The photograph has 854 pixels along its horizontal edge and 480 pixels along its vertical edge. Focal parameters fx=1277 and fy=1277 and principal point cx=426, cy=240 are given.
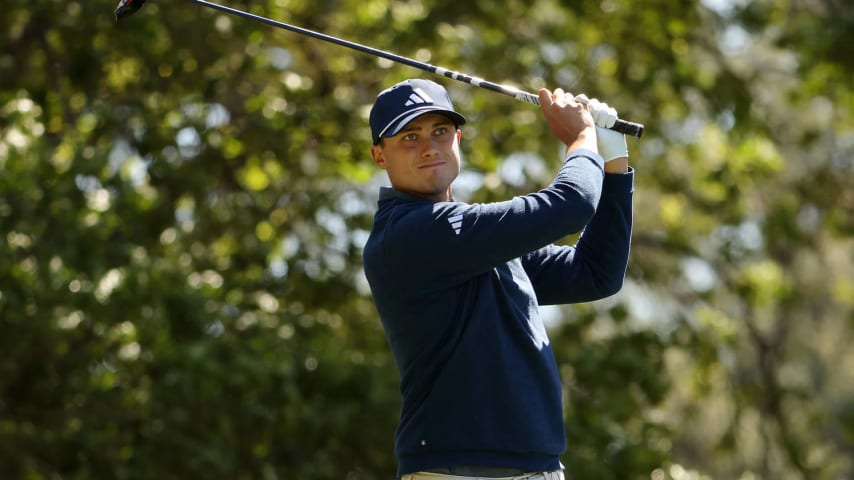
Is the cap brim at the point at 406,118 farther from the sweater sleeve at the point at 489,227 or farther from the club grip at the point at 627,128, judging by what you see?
the club grip at the point at 627,128

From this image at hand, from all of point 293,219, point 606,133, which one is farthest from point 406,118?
point 293,219

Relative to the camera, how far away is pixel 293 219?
823cm

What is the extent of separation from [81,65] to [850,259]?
1249 cm

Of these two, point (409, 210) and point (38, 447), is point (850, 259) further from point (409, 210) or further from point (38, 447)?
point (409, 210)

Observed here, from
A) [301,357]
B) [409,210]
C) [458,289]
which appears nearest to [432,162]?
[409,210]

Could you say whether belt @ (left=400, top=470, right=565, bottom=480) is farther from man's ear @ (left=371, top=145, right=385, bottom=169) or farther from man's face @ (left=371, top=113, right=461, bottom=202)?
man's ear @ (left=371, top=145, right=385, bottom=169)

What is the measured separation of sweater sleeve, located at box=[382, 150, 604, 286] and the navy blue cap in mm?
247

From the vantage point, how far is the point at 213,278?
7.10 m

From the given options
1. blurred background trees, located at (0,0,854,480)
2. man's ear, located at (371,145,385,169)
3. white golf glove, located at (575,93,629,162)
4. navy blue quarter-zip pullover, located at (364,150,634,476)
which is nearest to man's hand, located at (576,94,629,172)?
white golf glove, located at (575,93,629,162)

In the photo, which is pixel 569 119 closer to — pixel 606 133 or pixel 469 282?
pixel 606 133

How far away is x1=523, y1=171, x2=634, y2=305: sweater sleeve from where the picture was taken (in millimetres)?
3342

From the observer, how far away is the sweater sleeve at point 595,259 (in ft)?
11.0

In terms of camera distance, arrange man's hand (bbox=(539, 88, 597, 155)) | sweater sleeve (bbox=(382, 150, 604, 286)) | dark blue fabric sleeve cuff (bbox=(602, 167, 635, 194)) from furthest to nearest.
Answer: dark blue fabric sleeve cuff (bbox=(602, 167, 635, 194))
man's hand (bbox=(539, 88, 597, 155))
sweater sleeve (bbox=(382, 150, 604, 286))

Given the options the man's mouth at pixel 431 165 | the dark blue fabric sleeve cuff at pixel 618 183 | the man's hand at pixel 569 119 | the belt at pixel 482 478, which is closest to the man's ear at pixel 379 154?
the man's mouth at pixel 431 165
